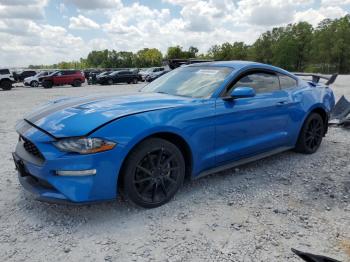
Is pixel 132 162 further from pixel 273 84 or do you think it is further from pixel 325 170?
pixel 325 170

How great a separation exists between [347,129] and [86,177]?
244 inches

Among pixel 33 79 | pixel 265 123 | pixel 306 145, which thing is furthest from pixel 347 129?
pixel 33 79

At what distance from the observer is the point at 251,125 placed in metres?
4.25

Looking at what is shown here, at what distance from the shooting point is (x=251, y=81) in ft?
14.6

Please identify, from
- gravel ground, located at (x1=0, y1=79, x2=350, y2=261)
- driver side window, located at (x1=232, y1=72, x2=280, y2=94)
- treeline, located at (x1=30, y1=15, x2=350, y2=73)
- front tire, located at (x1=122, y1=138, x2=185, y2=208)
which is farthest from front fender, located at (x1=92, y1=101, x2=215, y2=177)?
treeline, located at (x1=30, y1=15, x2=350, y2=73)

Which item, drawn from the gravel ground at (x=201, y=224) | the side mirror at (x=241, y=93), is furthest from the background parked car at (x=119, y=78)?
the side mirror at (x=241, y=93)

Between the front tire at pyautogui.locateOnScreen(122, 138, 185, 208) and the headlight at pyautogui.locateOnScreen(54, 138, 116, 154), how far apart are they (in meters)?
0.33

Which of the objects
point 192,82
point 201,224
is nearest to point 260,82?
point 192,82

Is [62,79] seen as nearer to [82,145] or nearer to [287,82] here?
[287,82]

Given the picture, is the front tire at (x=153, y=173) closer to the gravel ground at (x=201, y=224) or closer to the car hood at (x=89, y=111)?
the gravel ground at (x=201, y=224)

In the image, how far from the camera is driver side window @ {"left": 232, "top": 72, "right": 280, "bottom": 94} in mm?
4330

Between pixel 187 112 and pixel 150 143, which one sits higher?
pixel 187 112

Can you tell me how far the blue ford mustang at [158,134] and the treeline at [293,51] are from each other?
77997 millimetres

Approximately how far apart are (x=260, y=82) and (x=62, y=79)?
27.8 meters
